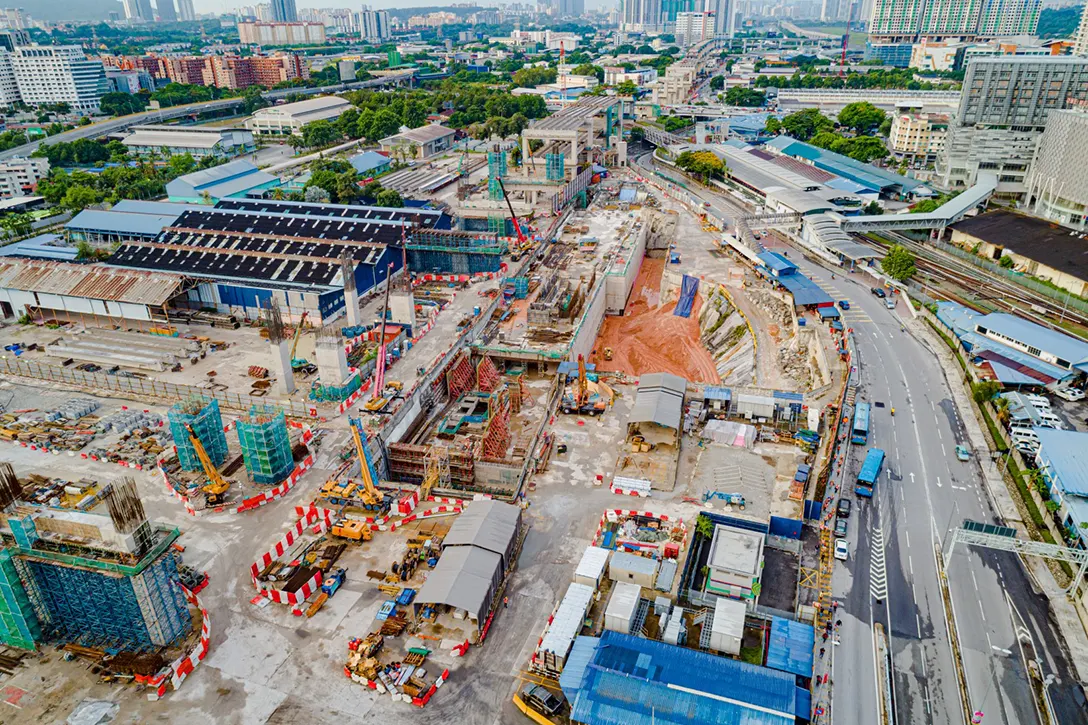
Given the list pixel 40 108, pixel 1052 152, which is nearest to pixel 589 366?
pixel 1052 152

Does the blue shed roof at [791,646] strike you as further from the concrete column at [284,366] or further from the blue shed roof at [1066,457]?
the concrete column at [284,366]

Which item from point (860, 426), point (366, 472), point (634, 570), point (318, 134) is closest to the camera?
point (634, 570)

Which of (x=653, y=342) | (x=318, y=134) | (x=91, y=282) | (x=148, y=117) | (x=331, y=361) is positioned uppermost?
(x=318, y=134)

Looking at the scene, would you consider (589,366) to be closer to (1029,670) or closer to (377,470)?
(377,470)

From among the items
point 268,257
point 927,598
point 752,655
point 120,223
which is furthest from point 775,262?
point 120,223

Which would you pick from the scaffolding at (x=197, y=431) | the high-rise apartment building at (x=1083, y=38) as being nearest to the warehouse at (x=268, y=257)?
the scaffolding at (x=197, y=431)

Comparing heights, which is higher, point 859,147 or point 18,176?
point 859,147

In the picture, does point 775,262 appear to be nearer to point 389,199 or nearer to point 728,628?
point 728,628
